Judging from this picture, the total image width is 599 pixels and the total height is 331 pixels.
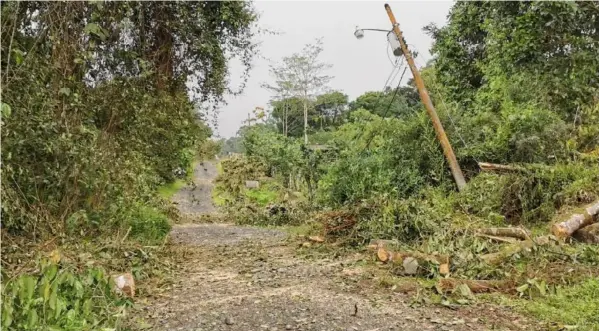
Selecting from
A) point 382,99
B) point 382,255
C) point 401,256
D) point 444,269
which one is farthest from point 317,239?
point 382,99

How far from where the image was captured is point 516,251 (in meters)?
4.97

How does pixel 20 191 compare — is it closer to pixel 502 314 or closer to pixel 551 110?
pixel 502 314

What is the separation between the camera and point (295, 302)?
3.89 meters

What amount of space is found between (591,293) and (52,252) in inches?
186

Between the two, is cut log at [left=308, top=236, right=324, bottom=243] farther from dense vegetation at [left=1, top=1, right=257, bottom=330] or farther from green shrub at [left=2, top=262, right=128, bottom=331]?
green shrub at [left=2, top=262, right=128, bottom=331]

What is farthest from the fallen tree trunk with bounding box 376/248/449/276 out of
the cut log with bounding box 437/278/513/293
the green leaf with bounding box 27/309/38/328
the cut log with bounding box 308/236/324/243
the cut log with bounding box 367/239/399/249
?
the green leaf with bounding box 27/309/38/328

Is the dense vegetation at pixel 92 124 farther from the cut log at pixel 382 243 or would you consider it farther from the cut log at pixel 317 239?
the cut log at pixel 382 243

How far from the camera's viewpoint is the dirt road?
A: 343 centimetres

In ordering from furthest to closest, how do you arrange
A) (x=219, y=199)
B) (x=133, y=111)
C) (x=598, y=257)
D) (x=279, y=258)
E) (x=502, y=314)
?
(x=219, y=199) → (x=279, y=258) → (x=133, y=111) → (x=598, y=257) → (x=502, y=314)

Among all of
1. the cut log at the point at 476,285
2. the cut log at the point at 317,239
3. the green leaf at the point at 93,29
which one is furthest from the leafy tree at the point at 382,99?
the green leaf at the point at 93,29

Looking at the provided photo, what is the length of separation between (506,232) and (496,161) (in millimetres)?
4001

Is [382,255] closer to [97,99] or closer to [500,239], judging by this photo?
[500,239]

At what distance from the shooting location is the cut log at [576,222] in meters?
5.73

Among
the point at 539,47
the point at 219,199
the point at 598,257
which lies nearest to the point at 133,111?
the point at 598,257
